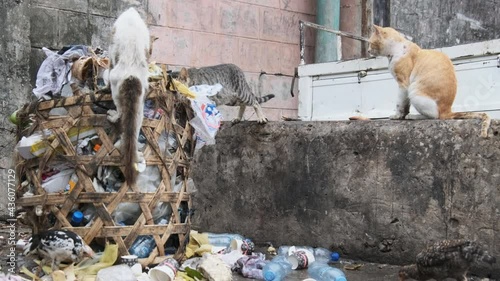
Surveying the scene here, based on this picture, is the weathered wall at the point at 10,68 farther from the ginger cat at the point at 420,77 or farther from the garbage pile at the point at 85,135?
the ginger cat at the point at 420,77

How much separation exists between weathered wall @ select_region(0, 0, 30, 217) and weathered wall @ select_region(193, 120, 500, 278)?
5.74ft

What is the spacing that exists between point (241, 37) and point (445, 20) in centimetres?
319

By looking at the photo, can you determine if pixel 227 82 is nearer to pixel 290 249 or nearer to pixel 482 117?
pixel 290 249


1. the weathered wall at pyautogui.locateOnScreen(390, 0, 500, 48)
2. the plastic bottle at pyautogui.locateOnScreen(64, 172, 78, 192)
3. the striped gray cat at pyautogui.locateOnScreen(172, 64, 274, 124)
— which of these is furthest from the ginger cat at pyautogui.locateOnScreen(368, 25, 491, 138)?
the weathered wall at pyautogui.locateOnScreen(390, 0, 500, 48)

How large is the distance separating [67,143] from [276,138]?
86.4 inches

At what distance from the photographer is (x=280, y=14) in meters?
8.32

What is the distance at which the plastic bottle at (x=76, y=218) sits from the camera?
3.95 meters

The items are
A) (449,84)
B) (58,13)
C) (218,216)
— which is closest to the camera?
(449,84)

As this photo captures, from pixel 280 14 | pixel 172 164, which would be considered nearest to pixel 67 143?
pixel 172 164

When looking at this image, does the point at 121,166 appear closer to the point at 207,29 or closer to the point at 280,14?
the point at 207,29

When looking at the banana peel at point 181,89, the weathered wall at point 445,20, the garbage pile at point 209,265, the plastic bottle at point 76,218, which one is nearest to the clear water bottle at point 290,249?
the garbage pile at point 209,265

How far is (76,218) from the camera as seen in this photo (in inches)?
156

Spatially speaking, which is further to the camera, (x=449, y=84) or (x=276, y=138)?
(x=276, y=138)

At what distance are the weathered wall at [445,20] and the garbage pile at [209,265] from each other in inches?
179
